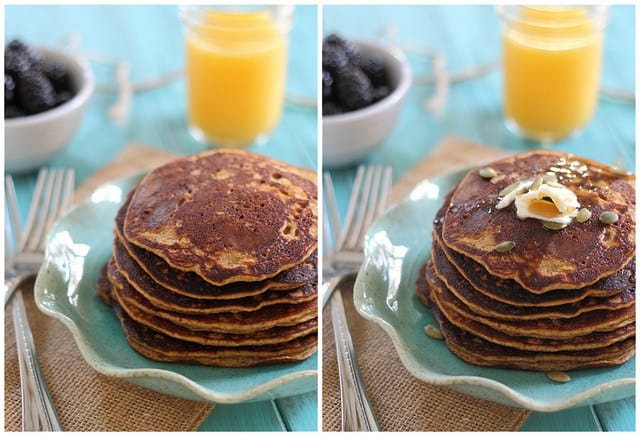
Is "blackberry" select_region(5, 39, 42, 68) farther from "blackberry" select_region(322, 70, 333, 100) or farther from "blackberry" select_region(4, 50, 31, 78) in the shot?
"blackberry" select_region(322, 70, 333, 100)

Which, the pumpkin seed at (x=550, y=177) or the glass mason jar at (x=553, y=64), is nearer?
the pumpkin seed at (x=550, y=177)

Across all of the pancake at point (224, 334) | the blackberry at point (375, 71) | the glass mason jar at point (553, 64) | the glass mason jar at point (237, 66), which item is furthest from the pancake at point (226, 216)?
the glass mason jar at point (553, 64)

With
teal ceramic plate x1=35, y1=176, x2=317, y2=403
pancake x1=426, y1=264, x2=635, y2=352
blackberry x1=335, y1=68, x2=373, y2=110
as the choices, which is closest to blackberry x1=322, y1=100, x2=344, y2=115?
blackberry x1=335, y1=68, x2=373, y2=110

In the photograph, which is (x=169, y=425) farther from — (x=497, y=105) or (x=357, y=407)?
(x=497, y=105)

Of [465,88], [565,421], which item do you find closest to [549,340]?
[565,421]

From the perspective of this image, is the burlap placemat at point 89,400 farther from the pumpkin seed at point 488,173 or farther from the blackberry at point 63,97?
the blackberry at point 63,97
